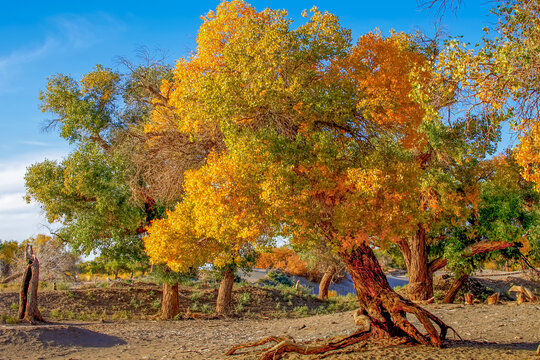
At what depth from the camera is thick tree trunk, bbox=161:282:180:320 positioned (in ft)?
65.7

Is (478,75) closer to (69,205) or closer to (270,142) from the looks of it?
(270,142)

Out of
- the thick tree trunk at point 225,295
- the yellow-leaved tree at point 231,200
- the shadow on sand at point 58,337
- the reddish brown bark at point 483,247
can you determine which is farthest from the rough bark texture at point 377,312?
the thick tree trunk at point 225,295

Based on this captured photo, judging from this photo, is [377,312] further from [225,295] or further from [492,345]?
[225,295]

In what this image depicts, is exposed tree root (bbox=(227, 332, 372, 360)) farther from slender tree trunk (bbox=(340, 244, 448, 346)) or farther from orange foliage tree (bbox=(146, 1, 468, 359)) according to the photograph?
slender tree trunk (bbox=(340, 244, 448, 346))

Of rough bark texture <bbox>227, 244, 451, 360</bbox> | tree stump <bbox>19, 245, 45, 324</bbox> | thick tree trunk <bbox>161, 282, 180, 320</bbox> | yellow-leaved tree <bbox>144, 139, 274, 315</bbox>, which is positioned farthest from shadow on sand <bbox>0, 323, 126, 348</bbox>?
thick tree trunk <bbox>161, 282, 180, 320</bbox>

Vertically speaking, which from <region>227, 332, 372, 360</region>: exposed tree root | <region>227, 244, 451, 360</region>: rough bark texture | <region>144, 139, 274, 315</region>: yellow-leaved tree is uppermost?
<region>144, 139, 274, 315</region>: yellow-leaved tree

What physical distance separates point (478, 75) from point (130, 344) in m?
11.0

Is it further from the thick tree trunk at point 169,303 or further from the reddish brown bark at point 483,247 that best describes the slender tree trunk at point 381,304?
the thick tree trunk at point 169,303

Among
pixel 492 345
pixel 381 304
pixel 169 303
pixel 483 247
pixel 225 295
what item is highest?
pixel 483 247

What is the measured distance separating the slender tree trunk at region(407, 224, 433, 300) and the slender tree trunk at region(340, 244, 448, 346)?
8.90m

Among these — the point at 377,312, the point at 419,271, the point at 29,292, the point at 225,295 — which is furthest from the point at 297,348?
the point at 225,295

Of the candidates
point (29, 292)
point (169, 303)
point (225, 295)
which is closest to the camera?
point (29, 292)

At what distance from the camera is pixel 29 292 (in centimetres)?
1645

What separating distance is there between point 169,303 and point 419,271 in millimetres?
10685
